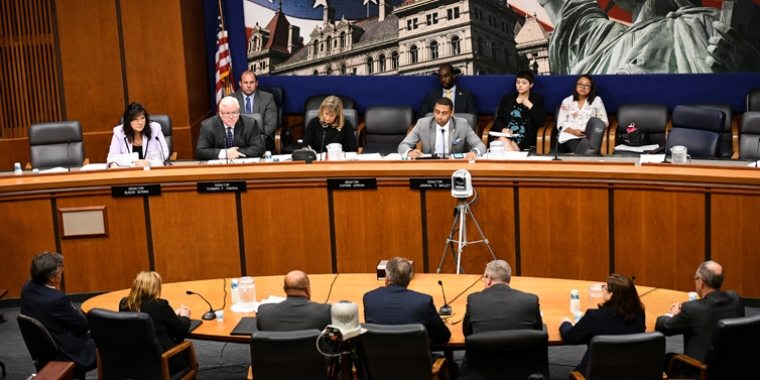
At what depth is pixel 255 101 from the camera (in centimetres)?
1035

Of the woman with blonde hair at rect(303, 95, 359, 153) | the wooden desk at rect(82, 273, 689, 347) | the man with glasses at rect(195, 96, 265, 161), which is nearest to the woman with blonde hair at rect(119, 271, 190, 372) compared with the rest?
the wooden desk at rect(82, 273, 689, 347)

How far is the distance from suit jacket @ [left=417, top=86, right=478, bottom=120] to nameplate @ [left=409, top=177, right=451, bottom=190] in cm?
319

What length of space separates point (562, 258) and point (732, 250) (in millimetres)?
1207

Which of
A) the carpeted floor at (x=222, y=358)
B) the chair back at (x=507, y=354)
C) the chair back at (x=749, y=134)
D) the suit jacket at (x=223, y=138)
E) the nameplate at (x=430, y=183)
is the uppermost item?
the suit jacket at (x=223, y=138)

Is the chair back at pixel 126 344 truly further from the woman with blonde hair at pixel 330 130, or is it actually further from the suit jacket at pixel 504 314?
the woman with blonde hair at pixel 330 130

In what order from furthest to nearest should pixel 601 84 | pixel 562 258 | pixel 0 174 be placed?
pixel 601 84
pixel 0 174
pixel 562 258

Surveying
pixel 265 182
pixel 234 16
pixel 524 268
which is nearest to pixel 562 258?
pixel 524 268

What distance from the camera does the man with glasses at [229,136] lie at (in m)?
8.29

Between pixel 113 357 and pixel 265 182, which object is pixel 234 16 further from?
pixel 113 357

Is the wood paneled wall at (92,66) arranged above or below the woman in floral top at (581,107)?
above

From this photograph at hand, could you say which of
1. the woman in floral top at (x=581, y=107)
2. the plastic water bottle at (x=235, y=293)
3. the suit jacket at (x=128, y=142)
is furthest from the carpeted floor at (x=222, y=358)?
the woman in floral top at (x=581, y=107)

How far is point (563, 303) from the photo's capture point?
5.26 m

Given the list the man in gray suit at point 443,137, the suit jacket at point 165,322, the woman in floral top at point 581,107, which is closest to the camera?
the suit jacket at point 165,322

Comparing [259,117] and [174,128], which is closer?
[259,117]
